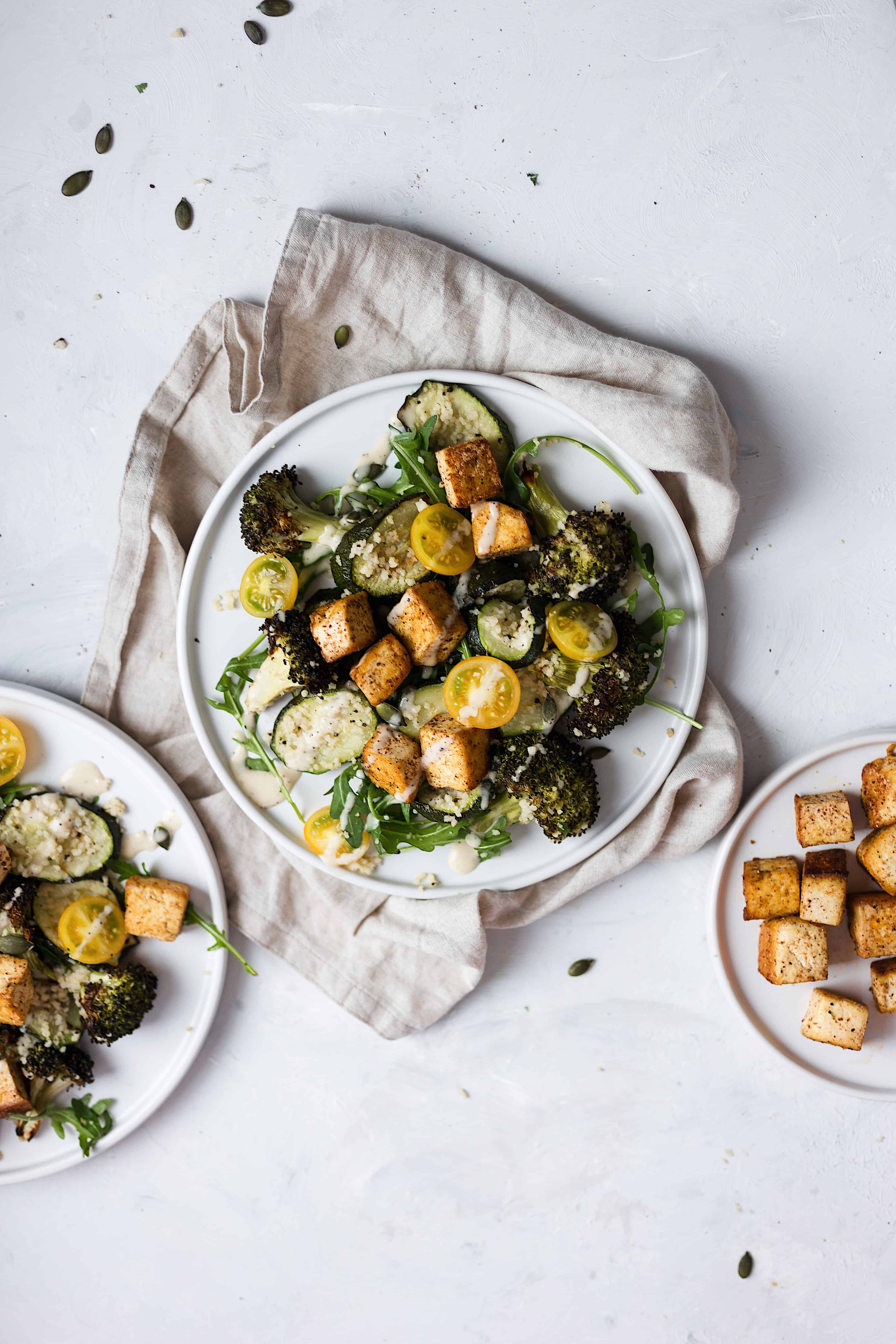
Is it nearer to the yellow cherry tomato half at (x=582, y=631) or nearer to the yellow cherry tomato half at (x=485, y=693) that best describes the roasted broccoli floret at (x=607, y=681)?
the yellow cherry tomato half at (x=582, y=631)

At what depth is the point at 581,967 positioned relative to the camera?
2773mm

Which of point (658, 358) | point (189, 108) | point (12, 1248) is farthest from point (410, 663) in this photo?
point (12, 1248)

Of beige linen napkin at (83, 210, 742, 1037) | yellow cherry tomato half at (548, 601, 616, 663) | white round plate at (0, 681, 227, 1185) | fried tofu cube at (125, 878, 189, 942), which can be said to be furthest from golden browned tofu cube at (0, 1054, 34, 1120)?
yellow cherry tomato half at (548, 601, 616, 663)

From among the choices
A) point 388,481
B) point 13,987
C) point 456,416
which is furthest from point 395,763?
point 13,987

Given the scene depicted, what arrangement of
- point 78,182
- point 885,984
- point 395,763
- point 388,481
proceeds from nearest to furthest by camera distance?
point 395,763, point 388,481, point 885,984, point 78,182

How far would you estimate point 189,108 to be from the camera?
2627 mm

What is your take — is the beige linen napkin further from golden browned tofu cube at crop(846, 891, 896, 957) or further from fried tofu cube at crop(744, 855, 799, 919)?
golden browned tofu cube at crop(846, 891, 896, 957)

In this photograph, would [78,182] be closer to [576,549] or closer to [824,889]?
[576,549]

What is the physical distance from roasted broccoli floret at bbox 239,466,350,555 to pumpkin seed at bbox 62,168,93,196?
3.84 ft

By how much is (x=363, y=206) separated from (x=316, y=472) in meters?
0.86

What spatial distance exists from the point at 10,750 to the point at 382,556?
4.40 feet

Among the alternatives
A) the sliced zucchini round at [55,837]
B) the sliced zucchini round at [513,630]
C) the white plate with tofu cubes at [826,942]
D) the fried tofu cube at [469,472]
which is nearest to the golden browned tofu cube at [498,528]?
the fried tofu cube at [469,472]

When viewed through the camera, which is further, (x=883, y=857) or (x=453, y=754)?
(x=883, y=857)

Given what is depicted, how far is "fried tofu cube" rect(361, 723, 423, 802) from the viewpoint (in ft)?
7.79
